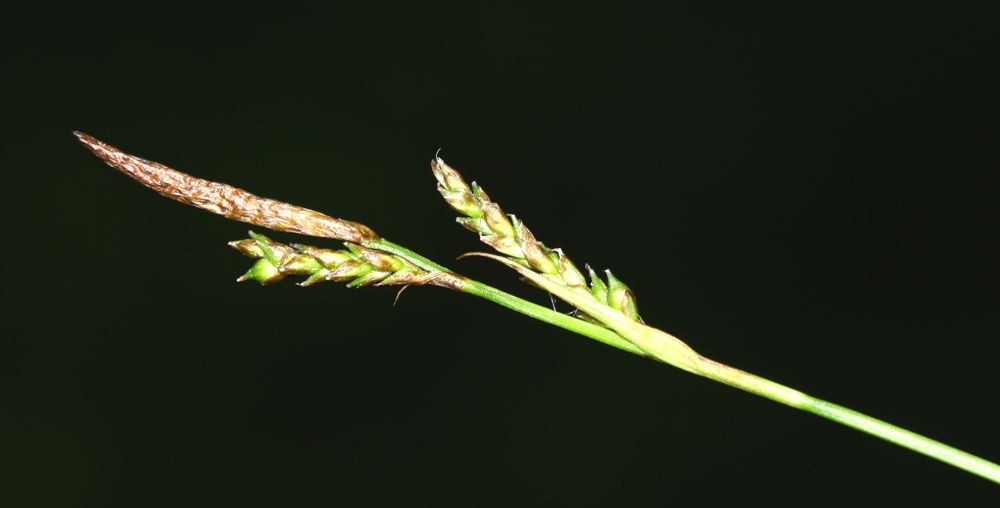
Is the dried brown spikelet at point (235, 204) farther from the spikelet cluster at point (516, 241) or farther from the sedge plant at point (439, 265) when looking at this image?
the spikelet cluster at point (516, 241)

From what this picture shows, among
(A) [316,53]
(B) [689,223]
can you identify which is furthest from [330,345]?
(B) [689,223]

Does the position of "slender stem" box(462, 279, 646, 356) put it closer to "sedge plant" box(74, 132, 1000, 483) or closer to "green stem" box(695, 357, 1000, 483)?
"sedge plant" box(74, 132, 1000, 483)

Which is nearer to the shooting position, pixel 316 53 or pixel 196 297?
pixel 196 297

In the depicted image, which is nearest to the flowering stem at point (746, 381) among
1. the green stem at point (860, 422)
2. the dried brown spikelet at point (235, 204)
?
the green stem at point (860, 422)

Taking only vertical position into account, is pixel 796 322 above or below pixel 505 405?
above

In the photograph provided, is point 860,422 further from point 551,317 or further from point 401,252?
point 401,252

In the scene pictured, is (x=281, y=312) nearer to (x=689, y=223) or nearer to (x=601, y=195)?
(x=601, y=195)

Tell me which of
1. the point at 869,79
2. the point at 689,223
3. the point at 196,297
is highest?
the point at 869,79
